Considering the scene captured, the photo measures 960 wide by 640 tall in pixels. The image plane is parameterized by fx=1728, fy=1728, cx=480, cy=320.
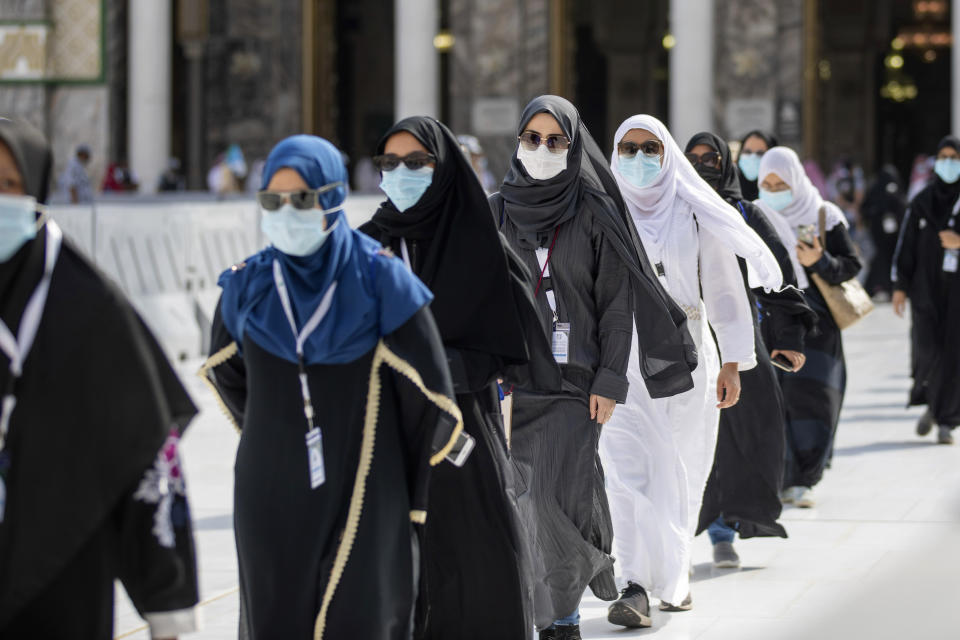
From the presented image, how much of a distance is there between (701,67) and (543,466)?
21.1 m

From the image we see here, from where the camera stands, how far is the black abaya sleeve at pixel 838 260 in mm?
8883

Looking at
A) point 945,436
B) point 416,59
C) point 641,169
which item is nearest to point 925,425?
point 945,436

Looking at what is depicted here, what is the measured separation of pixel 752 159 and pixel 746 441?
2.75 m

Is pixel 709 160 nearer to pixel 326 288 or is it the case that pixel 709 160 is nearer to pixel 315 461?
pixel 326 288

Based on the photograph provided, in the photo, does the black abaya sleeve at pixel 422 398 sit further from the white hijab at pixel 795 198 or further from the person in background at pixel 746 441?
the white hijab at pixel 795 198

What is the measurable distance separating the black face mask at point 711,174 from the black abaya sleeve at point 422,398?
3618mm

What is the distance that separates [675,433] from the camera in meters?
6.42

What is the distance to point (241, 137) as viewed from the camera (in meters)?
28.5

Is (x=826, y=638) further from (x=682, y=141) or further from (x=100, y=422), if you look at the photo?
(x=682, y=141)

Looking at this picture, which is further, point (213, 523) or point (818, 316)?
point (818, 316)

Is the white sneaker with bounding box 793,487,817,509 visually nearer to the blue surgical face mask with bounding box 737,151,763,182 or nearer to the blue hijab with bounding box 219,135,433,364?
the blue surgical face mask with bounding box 737,151,763,182

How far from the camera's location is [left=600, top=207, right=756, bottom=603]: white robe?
20.1 ft

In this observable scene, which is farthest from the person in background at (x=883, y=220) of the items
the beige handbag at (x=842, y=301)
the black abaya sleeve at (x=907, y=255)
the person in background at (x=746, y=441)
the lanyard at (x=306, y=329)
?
the lanyard at (x=306, y=329)

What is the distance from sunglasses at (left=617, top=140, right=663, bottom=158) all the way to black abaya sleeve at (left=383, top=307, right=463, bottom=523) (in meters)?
2.54
